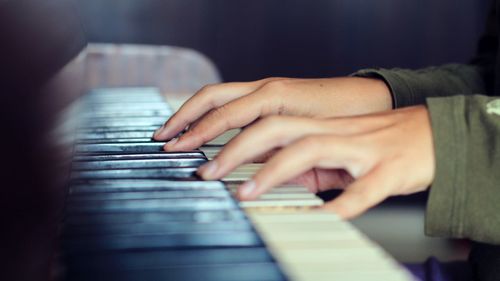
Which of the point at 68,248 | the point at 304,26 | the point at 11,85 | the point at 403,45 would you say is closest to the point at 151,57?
the point at 304,26

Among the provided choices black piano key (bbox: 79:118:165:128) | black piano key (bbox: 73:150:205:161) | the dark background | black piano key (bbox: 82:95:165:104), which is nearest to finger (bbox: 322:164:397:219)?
black piano key (bbox: 73:150:205:161)

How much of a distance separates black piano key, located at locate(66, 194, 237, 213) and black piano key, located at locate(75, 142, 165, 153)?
23 centimetres

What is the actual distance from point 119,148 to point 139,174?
15 cm

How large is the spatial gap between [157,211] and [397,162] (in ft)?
0.77

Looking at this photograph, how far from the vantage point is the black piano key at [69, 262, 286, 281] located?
49 cm

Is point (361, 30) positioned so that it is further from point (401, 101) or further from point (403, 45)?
point (401, 101)

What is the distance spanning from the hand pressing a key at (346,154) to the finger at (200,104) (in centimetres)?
25

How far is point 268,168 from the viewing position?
668 millimetres

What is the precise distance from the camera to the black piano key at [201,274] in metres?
0.49

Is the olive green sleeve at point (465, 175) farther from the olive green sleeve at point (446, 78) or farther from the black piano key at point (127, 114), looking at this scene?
the black piano key at point (127, 114)

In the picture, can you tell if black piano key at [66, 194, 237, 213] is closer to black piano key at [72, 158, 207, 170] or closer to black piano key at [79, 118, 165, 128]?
black piano key at [72, 158, 207, 170]

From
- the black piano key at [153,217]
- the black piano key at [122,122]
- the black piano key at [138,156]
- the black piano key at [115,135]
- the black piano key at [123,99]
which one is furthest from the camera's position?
the black piano key at [123,99]

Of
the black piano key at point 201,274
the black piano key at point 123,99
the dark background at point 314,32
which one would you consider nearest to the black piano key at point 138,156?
the black piano key at point 201,274

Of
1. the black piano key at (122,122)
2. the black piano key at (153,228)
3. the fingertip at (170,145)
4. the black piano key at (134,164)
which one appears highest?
the black piano key at (153,228)
